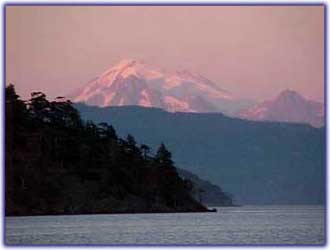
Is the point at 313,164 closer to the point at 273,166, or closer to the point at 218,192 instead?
the point at 273,166

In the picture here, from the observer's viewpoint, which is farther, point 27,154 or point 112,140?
point 112,140

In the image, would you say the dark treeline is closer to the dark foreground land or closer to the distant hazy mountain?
the dark foreground land

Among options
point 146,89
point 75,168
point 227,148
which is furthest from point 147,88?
point 227,148

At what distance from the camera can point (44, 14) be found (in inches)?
814

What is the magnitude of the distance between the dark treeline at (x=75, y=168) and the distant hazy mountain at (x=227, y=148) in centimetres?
152

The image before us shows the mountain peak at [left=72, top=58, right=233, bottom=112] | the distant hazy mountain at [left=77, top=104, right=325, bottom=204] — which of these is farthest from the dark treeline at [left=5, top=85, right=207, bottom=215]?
the mountain peak at [left=72, top=58, right=233, bottom=112]

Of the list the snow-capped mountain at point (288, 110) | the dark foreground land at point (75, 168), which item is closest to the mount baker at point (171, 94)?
the snow-capped mountain at point (288, 110)

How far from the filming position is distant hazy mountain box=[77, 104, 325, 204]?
4797 centimetres

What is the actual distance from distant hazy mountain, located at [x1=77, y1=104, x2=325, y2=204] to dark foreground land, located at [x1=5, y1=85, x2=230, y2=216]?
5.08ft

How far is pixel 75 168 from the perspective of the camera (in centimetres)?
5184

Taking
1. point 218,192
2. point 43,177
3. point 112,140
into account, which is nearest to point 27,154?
point 43,177

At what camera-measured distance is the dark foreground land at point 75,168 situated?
159 feet

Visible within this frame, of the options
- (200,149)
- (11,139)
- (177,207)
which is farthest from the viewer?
(200,149)

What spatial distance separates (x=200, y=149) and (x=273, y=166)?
53.5 feet
